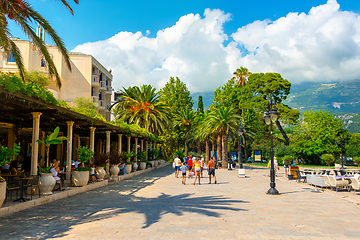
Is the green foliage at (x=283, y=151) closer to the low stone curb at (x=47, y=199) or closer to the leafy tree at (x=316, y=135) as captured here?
the leafy tree at (x=316, y=135)

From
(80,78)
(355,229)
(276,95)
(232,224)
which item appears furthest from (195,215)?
(276,95)

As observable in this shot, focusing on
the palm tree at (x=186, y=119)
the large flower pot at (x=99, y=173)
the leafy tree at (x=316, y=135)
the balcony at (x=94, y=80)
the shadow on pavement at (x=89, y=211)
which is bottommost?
the shadow on pavement at (x=89, y=211)

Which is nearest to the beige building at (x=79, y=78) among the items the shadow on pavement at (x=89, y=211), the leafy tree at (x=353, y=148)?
the shadow on pavement at (x=89, y=211)

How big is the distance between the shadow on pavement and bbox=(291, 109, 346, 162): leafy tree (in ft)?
144

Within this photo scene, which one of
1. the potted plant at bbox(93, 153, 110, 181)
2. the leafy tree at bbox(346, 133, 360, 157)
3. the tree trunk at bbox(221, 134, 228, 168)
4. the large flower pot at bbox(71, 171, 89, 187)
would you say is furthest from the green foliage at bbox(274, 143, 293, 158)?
the large flower pot at bbox(71, 171, 89, 187)

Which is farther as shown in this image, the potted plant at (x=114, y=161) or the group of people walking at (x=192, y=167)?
the potted plant at (x=114, y=161)

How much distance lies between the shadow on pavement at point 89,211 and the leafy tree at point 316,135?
43980 millimetres

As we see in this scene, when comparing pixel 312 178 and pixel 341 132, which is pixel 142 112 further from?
pixel 341 132

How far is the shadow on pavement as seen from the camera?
654 cm

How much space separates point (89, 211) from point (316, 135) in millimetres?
50347

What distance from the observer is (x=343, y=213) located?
28.3 feet

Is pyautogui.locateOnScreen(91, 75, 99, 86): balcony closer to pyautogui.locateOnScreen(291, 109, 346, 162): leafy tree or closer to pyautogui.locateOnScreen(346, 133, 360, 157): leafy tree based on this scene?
pyautogui.locateOnScreen(291, 109, 346, 162): leafy tree

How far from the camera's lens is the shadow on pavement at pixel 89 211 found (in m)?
6.54

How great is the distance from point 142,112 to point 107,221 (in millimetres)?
28071
